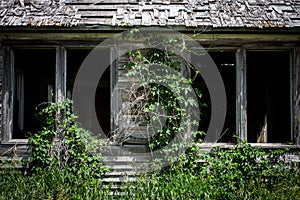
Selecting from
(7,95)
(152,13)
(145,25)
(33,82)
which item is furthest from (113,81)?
(33,82)

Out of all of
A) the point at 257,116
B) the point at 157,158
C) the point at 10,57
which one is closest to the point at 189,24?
the point at 157,158

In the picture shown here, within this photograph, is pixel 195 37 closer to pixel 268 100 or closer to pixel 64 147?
pixel 64 147

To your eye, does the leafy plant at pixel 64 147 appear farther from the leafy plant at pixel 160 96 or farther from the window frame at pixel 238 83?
the leafy plant at pixel 160 96

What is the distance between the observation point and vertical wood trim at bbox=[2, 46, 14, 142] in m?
6.45

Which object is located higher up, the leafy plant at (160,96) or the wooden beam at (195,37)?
the wooden beam at (195,37)

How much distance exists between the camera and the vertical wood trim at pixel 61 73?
650cm

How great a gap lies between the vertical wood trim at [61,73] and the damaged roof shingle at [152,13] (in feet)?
1.98

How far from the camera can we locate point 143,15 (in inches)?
253

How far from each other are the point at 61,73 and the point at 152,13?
6.58ft

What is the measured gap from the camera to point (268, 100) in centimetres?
1042

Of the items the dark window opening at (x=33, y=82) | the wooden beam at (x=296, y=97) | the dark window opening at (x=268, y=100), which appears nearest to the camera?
the wooden beam at (x=296, y=97)

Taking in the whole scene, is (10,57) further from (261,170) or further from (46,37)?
(261,170)

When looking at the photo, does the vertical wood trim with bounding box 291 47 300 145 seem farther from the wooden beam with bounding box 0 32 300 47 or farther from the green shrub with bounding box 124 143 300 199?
the green shrub with bounding box 124 143 300 199

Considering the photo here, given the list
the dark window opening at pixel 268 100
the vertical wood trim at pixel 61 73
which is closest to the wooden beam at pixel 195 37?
the vertical wood trim at pixel 61 73
